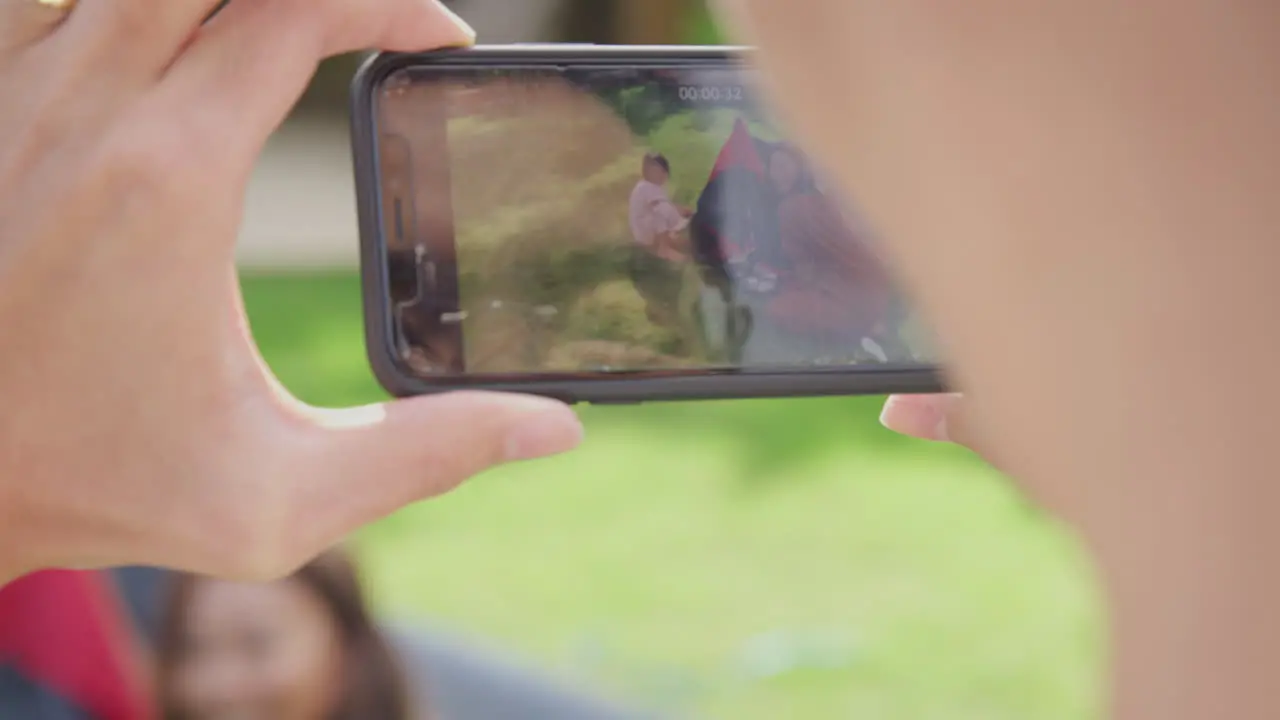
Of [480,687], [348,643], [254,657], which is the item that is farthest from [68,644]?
[480,687]

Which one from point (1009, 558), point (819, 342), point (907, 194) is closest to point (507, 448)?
point (819, 342)

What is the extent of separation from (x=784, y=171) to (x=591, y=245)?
11cm

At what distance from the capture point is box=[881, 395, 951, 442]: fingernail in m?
0.66

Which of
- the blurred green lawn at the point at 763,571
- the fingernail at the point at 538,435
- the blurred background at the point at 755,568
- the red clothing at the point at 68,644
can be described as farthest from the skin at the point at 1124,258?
the blurred green lawn at the point at 763,571

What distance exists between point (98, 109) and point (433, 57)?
6.3 inches

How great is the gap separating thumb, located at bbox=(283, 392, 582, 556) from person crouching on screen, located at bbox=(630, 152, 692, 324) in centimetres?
10

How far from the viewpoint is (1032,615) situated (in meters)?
2.07

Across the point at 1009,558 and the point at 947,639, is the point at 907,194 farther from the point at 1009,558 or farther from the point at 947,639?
the point at 1009,558

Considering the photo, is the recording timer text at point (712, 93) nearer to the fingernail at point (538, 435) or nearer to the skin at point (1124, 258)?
the fingernail at point (538, 435)

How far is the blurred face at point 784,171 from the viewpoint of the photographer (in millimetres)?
691

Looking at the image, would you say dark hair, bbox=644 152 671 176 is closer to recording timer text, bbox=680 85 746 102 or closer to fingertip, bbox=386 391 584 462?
recording timer text, bbox=680 85 746 102

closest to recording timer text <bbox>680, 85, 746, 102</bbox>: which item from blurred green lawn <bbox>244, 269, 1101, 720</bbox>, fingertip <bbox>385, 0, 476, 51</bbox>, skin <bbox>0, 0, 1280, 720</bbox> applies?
fingertip <bbox>385, 0, 476, 51</bbox>

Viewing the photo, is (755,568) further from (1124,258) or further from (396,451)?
(1124,258)

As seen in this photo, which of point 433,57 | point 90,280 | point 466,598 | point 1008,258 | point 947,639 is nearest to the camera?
point 1008,258
